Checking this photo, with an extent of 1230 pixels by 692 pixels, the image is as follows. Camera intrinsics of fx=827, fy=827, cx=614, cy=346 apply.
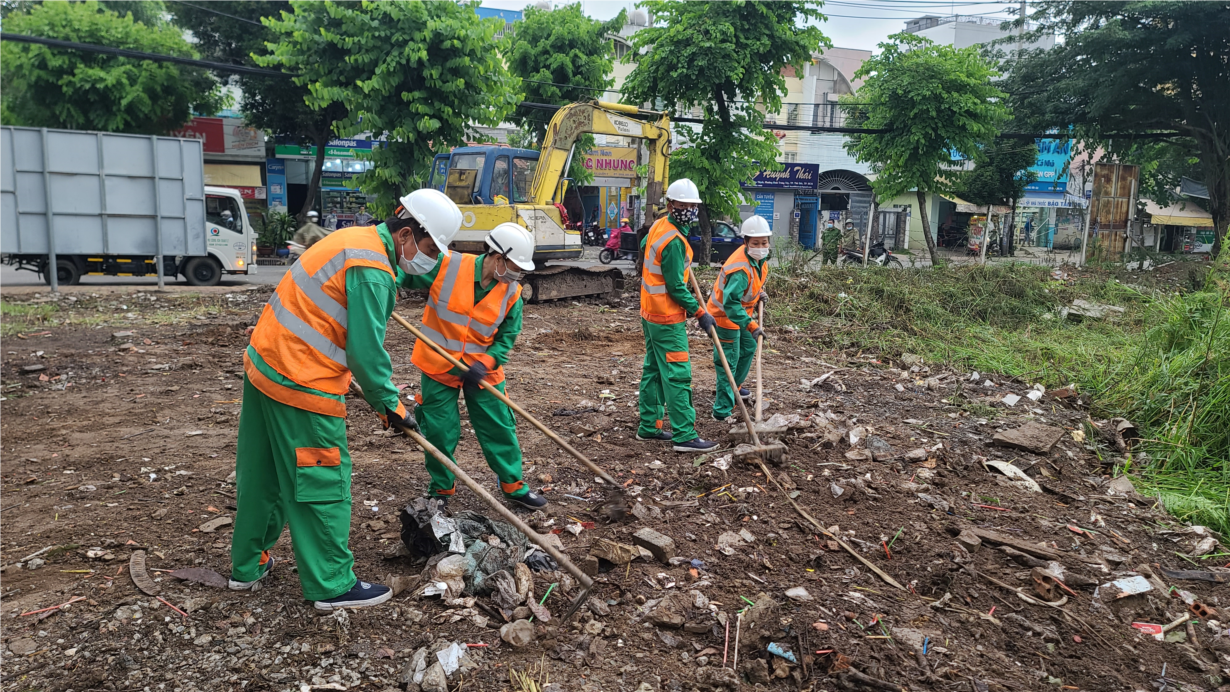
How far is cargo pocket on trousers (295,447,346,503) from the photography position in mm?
3190

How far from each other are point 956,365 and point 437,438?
247 inches

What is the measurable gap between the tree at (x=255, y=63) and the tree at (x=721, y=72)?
941 cm

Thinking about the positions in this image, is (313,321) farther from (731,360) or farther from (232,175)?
(232,175)

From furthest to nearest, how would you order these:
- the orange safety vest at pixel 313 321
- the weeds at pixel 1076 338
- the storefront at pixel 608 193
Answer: the storefront at pixel 608 193 → the weeds at pixel 1076 338 → the orange safety vest at pixel 313 321

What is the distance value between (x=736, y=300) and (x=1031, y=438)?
2346mm

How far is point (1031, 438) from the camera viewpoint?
5762mm

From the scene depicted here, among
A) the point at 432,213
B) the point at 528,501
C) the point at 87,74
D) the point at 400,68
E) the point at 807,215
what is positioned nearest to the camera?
the point at 432,213

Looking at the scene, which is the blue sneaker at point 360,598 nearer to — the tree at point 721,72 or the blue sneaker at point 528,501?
the blue sneaker at point 528,501

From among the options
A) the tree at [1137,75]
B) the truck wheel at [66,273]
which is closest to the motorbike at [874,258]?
the tree at [1137,75]

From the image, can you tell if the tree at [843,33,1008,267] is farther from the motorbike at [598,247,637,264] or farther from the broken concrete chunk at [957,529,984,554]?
the broken concrete chunk at [957,529,984,554]

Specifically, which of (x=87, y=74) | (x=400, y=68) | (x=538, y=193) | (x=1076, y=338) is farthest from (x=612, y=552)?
(x=87, y=74)

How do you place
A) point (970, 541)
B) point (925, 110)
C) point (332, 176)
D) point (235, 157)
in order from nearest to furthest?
point (970, 541), point (925, 110), point (235, 157), point (332, 176)

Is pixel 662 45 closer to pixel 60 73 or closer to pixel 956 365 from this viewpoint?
pixel 956 365

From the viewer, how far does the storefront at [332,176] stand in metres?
26.6
